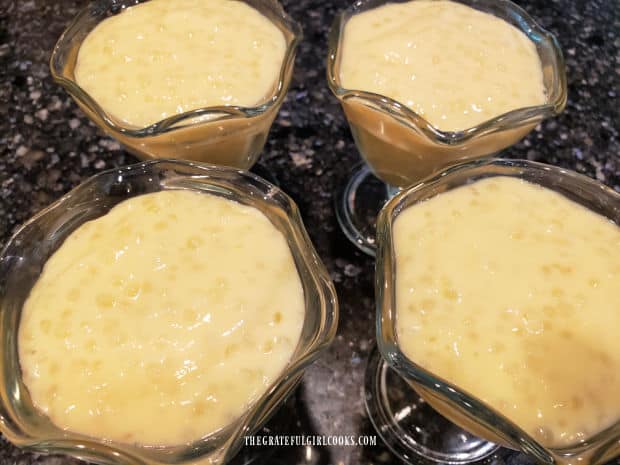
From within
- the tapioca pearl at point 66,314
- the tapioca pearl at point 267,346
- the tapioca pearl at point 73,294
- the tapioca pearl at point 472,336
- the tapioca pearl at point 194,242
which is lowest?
the tapioca pearl at point 267,346

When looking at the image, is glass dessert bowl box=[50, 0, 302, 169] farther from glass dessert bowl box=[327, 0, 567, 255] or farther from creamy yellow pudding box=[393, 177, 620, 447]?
creamy yellow pudding box=[393, 177, 620, 447]

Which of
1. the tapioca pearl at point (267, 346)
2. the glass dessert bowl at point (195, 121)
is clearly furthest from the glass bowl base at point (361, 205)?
the tapioca pearl at point (267, 346)

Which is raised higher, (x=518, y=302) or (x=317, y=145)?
(x=518, y=302)

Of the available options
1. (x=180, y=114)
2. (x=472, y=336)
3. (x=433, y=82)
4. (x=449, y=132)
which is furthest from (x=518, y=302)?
(x=180, y=114)

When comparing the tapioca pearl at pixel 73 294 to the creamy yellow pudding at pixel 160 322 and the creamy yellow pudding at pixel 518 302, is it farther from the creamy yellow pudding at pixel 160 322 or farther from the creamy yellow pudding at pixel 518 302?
the creamy yellow pudding at pixel 518 302

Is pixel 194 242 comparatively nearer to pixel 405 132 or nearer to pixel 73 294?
pixel 73 294

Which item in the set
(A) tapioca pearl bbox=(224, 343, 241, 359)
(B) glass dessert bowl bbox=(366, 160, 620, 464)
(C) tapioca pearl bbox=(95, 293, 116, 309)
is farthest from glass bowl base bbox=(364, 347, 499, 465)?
(C) tapioca pearl bbox=(95, 293, 116, 309)
